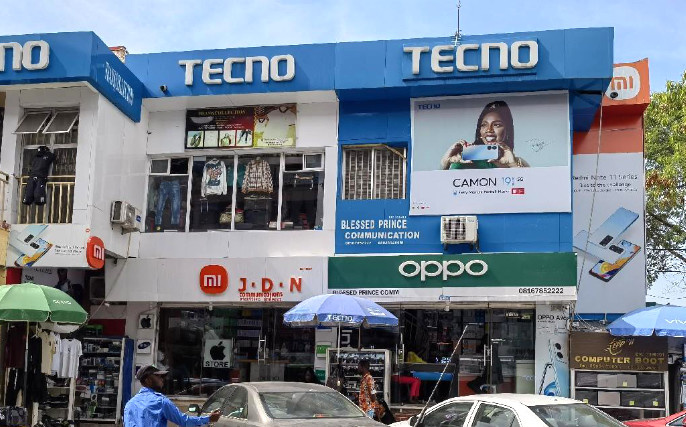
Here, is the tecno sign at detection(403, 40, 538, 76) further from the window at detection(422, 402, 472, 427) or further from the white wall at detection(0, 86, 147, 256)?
the window at detection(422, 402, 472, 427)

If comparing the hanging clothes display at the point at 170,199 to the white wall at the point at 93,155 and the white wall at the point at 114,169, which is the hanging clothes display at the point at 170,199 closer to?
the white wall at the point at 114,169

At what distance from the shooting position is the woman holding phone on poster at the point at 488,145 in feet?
53.9

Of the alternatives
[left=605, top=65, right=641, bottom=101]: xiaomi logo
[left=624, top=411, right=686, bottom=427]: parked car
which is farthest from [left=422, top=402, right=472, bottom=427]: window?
[left=605, top=65, right=641, bottom=101]: xiaomi logo

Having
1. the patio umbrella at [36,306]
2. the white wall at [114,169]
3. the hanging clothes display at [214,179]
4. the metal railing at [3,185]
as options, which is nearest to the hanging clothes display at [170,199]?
the white wall at [114,169]

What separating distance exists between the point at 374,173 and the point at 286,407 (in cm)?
735

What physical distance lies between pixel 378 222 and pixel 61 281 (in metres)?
6.48

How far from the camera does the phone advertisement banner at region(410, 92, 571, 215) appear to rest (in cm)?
1612

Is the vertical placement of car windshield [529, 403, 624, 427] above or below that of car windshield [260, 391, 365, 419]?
above

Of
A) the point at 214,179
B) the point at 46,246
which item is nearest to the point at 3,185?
the point at 46,246

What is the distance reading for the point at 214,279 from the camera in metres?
16.9

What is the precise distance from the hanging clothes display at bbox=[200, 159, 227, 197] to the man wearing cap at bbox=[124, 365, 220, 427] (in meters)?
9.63

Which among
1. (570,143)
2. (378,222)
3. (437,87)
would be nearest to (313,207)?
(378,222)

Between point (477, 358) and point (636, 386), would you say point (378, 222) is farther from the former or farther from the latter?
point (636, 386)

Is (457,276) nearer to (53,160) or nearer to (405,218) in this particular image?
(405,218)
